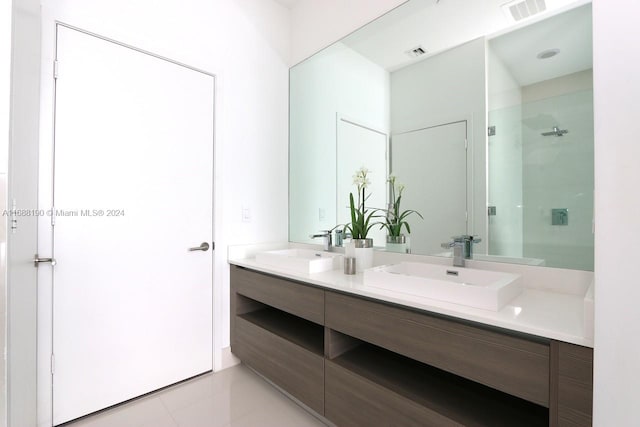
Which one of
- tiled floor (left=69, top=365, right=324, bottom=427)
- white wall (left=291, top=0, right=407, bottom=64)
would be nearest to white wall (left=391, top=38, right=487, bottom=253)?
white wall (left=291, top=0, right=407, bottom=64)

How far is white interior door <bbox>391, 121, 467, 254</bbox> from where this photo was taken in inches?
66.9

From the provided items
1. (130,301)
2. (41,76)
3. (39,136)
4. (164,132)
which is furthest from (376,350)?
(41,76)

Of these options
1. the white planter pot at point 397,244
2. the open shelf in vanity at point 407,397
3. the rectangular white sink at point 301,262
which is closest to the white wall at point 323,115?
the white planter pot at point 397,244

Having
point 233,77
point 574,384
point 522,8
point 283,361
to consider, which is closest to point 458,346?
point 574,384

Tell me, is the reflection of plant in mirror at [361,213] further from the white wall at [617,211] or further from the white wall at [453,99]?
the white wall at [617,211]

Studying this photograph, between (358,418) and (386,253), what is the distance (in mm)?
885

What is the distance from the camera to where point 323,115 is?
2.44 metres

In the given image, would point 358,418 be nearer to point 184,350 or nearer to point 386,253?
point 386,253

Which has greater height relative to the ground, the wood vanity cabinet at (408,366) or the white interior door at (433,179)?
the white interior door at (433,179)

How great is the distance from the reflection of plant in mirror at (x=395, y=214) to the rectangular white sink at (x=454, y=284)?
0.31 meters

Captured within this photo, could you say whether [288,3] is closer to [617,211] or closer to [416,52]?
[416,52]

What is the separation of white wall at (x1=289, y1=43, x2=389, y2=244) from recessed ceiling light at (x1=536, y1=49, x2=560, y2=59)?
2.69ft

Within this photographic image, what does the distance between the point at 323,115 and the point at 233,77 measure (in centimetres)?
72

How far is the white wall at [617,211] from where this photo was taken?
75 cm
